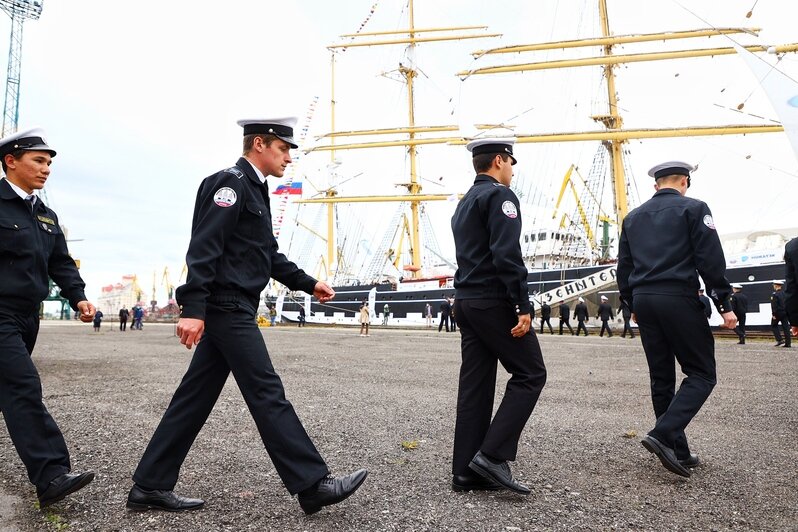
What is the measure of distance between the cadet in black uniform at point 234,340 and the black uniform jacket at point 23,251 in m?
0.87

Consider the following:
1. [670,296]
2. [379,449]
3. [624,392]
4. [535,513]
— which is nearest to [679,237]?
[670,296]

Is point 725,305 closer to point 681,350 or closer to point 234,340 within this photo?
point 681,350

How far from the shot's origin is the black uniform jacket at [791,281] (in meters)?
3.94

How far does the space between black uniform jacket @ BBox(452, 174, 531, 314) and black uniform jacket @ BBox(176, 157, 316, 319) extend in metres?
1.06

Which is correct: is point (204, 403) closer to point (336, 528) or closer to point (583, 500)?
point (336, 528)

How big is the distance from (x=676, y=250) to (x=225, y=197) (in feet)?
8.75

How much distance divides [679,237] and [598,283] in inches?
990

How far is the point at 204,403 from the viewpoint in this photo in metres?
2.75

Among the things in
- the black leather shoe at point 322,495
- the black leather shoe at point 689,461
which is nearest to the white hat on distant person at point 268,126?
the black leather shoe at point 322,495

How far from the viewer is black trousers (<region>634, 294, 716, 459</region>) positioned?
3.29 metres

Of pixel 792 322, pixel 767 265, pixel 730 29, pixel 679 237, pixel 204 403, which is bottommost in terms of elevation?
pixel 204 403

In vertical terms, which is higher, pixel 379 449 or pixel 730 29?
pixel 730 29

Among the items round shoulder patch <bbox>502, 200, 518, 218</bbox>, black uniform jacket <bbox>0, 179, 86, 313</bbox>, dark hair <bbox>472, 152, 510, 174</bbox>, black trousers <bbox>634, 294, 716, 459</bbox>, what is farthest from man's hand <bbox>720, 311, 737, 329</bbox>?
black uniform jacket <bbox>0, 179, 86, 313</bbox>

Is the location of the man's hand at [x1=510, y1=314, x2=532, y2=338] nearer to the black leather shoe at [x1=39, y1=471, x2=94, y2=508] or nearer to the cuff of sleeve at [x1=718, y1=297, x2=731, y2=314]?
the cuff of sleeve at [x1=718, y1=297, x2=731, y2=314]
